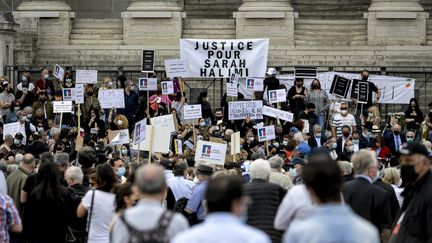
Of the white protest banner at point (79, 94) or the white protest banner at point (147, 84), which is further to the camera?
the white protest banner at point (147, 84)

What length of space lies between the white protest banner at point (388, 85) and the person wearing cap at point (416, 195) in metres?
21.1

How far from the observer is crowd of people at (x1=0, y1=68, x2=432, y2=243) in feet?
34.7

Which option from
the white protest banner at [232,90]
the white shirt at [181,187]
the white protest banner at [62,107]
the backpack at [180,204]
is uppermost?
the white protest banner at [232,90]

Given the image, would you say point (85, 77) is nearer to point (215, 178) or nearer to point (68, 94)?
point (68, 94)

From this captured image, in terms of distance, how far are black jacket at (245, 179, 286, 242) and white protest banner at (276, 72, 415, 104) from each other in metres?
20.7

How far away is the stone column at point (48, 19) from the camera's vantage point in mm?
41688

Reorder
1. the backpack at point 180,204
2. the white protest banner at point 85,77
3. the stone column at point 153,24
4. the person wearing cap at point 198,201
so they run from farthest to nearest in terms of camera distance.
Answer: the stone column at point 153,24, the white protest banner at point 85,77, the backpack at point 180,204, the person wearing cap at point 198,201

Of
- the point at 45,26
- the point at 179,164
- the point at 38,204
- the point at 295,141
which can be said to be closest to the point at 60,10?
the point at 45,26

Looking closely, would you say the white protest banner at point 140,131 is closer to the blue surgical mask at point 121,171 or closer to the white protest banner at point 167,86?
the blue surgical mask at point 121,171

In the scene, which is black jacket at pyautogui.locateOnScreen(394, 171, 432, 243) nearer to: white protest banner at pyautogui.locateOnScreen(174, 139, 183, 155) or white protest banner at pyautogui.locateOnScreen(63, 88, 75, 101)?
white protest banner at pyautogui.locateOnScreen(174, 139, 183, 155)

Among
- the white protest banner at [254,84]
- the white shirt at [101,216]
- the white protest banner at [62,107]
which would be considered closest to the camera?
the white shirt at [101,216]

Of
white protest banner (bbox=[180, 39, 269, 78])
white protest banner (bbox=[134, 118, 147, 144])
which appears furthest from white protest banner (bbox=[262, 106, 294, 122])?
white protest banner (bbox=[134, 118, 147, 144])

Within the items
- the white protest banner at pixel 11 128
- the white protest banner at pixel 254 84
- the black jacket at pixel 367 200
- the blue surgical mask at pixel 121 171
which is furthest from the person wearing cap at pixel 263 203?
the white protest banner at pixel 254 84

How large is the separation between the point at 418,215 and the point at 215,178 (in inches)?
161
